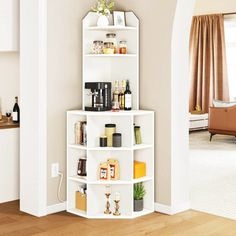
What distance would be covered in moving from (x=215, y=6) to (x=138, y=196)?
7.62 metres

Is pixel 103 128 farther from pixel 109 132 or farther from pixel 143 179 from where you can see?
pixel 143 179

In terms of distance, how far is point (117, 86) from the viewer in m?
4.80

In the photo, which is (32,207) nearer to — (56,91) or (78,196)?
(78,196)

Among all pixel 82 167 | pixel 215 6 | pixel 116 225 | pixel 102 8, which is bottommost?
pixel 116 225

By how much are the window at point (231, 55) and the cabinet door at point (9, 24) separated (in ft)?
24.7

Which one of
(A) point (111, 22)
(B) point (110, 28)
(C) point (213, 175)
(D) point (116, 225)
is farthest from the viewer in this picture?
(C) point (213, 175)

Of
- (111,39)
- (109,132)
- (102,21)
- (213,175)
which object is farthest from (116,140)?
(213,175)

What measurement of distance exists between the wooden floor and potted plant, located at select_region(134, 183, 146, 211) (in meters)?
0.14

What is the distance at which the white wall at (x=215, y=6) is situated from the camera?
1109 cm

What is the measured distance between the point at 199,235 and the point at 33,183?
1528mm

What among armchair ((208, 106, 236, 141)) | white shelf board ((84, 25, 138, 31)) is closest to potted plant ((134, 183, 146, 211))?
white shelf board ((84, 25, 138, 31))

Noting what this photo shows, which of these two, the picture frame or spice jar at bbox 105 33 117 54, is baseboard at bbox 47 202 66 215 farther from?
the picture frame

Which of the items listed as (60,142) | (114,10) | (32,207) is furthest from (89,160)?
(114,10)

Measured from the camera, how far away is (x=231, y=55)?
11469 mm
